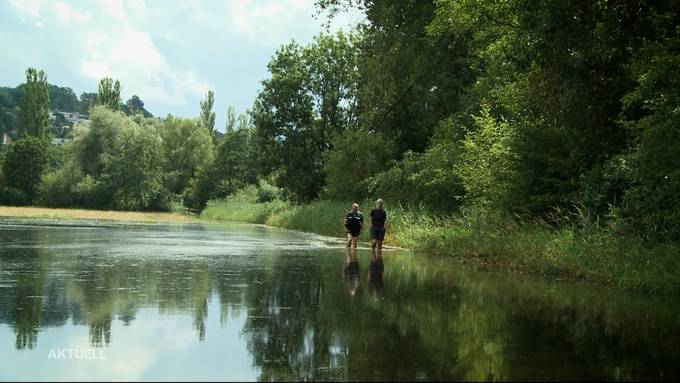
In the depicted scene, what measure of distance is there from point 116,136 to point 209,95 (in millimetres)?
32873

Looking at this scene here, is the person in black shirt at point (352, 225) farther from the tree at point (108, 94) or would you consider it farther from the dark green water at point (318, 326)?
the tree at point (108, 94)

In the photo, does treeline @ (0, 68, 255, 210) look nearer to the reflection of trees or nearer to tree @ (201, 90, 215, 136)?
tree @ (201, 90, 215, 136)

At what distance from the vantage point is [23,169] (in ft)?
336

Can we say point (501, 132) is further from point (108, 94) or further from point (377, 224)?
point (108, 94)

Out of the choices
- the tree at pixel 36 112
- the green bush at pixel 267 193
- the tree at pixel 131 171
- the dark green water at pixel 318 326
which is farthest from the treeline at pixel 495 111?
the tree at pixel 36 112

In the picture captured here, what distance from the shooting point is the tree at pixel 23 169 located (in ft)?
334

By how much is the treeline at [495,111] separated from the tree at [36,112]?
169 ft

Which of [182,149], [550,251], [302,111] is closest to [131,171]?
[182,149]

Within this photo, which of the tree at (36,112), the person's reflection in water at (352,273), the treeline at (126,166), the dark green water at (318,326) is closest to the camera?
the dark green water at (318,326)

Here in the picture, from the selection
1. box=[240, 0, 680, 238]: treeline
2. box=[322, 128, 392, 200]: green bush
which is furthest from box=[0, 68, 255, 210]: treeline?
box=[240, 0, 680, 238]: treeline

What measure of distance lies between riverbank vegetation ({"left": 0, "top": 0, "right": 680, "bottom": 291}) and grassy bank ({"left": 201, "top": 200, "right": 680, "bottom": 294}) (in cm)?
5

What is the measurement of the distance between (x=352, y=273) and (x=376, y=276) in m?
0.77

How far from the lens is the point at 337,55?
6769 cm

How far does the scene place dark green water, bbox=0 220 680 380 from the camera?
7.91 meters
